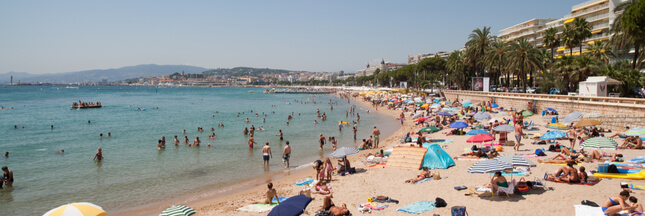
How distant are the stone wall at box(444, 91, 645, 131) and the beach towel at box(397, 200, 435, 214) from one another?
13.9 metres

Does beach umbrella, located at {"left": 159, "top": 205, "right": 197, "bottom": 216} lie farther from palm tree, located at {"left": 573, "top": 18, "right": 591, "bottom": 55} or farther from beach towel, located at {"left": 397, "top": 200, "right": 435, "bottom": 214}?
palm tree, located at {"left": 573, "top": 18, "right": 591, "bottom": 55}

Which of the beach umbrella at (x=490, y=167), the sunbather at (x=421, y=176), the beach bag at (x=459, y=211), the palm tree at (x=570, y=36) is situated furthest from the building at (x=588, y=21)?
the beach bag at (x=459, y=211)

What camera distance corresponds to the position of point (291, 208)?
738 centimetres

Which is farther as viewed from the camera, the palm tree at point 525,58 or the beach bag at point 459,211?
the palm tree at point 525,58

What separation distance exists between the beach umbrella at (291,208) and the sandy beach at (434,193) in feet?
5.83

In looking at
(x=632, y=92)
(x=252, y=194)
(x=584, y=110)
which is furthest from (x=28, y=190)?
(x=632, y=92)

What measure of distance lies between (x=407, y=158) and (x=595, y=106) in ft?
45.1

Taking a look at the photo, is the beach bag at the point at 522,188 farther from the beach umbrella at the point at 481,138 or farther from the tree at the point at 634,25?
the tree at the point at 634,25

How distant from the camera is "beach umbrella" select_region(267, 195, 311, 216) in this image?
726 cm

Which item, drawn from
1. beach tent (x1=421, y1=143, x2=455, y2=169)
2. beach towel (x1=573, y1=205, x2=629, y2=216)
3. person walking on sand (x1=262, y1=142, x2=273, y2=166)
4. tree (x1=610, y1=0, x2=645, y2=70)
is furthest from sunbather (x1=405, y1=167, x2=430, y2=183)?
tree (x1=610, y1=0, x2=645, y2=70)

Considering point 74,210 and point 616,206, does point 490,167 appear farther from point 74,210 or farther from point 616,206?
point 74,210

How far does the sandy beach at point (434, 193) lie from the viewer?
852 centimetres

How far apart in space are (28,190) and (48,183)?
3.03 feet

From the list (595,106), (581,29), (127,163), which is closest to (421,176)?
(127,163)
